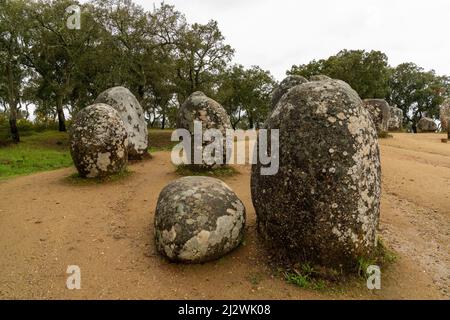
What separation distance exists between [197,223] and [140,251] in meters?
1.47

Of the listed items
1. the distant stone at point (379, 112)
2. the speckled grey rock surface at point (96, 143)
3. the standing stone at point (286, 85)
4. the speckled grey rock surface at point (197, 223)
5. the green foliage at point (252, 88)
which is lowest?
the speckled grey rock surface at point (197, 223)

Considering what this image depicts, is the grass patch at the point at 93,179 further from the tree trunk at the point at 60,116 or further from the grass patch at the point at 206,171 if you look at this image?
the tree trunk at the point at 60,116

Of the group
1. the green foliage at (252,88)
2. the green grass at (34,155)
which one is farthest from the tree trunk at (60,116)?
the green foliage at (252,88)

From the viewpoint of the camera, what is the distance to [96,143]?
11.5m

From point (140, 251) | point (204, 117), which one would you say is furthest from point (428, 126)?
point (140, 251)

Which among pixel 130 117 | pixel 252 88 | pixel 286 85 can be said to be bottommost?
pixel 130 117

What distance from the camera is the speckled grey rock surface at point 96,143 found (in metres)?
11.5

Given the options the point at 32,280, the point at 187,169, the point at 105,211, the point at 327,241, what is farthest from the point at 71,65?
the point at 327,241

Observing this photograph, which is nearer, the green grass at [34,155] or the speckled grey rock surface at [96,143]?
the speckled grey rock surface at [96,143]

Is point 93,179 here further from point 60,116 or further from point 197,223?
point 60,116

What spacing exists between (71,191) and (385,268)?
339 inches

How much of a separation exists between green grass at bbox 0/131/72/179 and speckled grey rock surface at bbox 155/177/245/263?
10.2 meters

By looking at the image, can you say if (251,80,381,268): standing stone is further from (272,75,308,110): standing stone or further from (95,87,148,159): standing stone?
(95,87,148,159): standing stone

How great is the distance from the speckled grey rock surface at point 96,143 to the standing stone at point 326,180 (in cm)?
721
